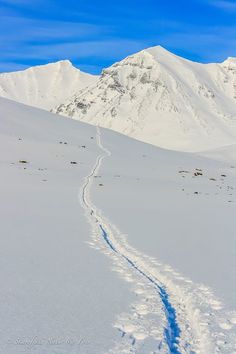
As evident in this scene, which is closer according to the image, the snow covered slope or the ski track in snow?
the ski track in snow

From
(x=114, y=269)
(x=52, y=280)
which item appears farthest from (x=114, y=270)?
(x=52, y=280)

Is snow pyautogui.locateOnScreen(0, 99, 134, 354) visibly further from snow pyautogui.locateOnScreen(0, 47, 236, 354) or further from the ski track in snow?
the ski track in snow

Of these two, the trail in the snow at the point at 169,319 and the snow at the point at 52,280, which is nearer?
the snow at the point at 52,280

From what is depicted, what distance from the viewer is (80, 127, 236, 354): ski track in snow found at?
7328 millimetres

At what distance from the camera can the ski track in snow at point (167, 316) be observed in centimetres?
733

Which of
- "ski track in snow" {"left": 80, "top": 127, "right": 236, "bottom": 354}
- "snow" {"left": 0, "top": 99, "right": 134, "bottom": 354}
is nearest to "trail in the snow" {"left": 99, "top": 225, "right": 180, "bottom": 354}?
"ski track in snow" {"left": 80, "top": 127, "right": 236, "bottom": 354}

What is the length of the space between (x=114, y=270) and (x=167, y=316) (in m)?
3.12

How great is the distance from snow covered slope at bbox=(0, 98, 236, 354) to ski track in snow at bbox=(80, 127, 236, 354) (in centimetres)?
2

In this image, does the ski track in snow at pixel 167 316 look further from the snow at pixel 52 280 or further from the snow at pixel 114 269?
the snow at pixel 52 280

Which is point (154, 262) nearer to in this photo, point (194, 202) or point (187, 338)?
point (187, 338)

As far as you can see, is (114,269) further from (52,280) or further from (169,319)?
(169,319)

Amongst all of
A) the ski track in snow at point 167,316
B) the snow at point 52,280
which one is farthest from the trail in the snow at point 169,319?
the snow at point 52,280

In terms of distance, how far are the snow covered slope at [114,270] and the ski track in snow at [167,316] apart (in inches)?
0.7

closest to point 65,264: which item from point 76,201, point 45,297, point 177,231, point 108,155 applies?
point 45,297
